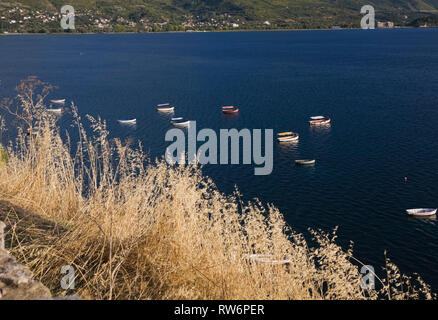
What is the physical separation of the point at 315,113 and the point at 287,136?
38.8 feet

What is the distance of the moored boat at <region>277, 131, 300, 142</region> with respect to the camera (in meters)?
41.8

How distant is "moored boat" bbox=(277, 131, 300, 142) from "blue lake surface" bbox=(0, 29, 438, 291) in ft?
2.74

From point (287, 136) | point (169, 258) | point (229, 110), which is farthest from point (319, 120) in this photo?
point (169, 258)

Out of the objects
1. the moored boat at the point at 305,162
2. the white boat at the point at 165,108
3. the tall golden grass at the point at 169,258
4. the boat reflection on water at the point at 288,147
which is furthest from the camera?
the white boat at the point at 165,108

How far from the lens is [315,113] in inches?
2088

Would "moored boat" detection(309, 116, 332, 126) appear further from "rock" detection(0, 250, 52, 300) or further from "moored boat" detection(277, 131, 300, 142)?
"rock" detection(0, 250, 52, 300)

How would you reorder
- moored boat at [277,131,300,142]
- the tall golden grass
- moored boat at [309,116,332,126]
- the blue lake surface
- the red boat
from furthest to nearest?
the red boat → moored boat at [309,116,332,126] → moored boat at [277,131,300,142] → the blue lake surface → the tall golden grass

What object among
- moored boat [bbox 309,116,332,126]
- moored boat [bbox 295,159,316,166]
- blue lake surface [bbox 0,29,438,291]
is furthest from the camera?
moored boat [bbox 309,116,332,126]

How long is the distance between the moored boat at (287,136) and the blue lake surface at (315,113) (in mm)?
835

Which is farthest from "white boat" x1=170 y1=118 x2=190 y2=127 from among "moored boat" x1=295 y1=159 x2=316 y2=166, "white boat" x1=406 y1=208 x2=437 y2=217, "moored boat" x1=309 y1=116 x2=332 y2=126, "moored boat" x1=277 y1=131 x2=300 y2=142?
"white boat" x1=406 y1=208 x2=437 y2=217

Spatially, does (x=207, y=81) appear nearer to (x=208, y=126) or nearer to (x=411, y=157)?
(x=208, y=126)

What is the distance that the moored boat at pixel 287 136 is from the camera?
137 feet

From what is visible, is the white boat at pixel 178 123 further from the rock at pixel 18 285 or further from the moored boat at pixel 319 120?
the rock at pixel 18 285

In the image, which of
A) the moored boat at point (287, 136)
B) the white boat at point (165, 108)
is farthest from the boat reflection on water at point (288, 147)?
the white boat at point (165, 108)
